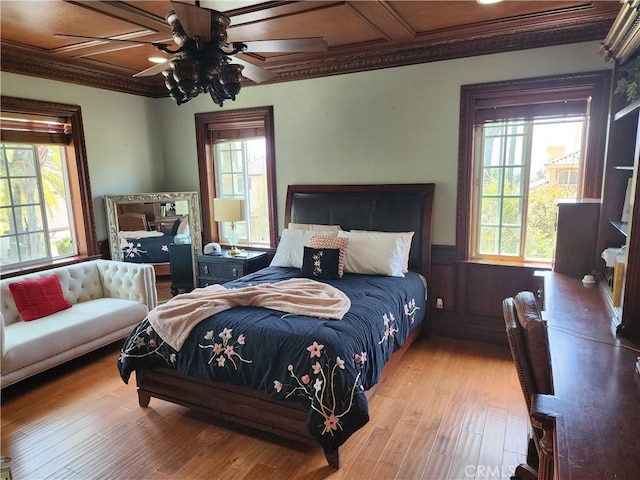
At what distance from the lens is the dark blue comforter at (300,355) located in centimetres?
213

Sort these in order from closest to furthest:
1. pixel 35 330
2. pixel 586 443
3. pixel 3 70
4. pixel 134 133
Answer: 1. pixel 586 443
2. pixel 35 330
3. pixel 3 70
4. pixel 134 133

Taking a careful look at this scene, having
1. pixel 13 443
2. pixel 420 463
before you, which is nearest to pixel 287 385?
pixel 420 463

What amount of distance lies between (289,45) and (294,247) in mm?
1944

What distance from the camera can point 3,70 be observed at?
3.59 m

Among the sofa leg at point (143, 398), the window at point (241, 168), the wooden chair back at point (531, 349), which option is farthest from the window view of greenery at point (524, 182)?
the sofa leg at point (143, 398)

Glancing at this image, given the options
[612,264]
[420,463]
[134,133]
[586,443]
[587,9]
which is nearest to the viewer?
[586,443]

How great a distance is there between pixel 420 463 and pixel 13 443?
7.89 feet

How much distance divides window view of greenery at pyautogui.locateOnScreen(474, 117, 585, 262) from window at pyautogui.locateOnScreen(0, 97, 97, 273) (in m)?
3.99

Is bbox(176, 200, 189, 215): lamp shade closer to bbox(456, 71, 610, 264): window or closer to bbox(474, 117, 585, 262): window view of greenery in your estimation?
bbox(456, 71, 610, 264): window

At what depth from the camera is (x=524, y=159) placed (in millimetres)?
3539

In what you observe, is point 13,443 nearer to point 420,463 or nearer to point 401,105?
point 420,463

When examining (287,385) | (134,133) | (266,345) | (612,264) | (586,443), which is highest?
(134,133)

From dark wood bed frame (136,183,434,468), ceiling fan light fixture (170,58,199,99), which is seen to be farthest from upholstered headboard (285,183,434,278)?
ceiling fan light fixture (170,58,199,99)

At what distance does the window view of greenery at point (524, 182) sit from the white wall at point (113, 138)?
3.82 metres
